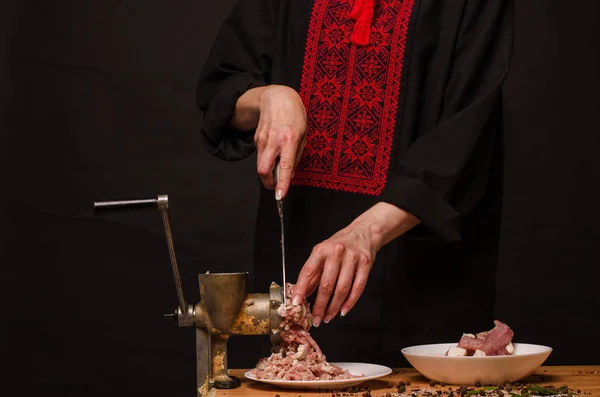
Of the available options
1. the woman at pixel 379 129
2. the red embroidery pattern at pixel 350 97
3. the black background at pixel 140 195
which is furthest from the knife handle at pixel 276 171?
the black background at pixel 140 195

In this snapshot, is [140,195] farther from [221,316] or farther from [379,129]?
[221,316]

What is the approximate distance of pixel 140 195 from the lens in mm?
4289

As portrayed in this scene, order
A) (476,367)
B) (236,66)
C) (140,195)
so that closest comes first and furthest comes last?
(476,367) → (236,66) → (140,195)

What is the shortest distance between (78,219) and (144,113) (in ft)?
1.85

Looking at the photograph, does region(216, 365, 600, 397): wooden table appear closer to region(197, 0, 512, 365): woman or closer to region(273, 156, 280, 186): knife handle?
region(197, 0, 512, 365): woman

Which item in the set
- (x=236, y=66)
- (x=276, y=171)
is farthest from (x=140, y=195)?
(x=276, y=171)

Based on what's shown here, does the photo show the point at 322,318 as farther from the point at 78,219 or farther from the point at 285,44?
the point at 78,219

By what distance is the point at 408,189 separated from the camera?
2.26 m

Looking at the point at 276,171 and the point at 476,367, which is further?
the point at 276,171

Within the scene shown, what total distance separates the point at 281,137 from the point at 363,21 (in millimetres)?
533

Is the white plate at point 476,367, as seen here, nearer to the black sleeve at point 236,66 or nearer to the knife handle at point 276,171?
the knife handle at point 276,171

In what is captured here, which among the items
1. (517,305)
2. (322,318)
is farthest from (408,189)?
(517,305)

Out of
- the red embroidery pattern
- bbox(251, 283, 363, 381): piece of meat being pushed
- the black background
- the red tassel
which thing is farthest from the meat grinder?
the black background

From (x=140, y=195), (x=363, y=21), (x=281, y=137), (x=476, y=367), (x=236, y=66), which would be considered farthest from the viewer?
(x=140, y=195)
